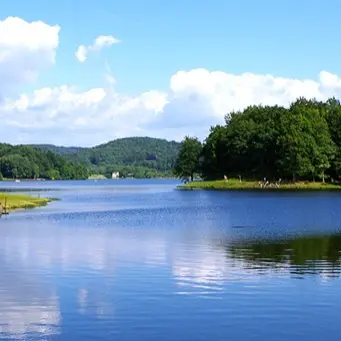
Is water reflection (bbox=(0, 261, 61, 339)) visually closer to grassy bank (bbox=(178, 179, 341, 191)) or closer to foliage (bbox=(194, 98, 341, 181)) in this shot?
grassy bank (bbox=(178, 179, 341, 191))

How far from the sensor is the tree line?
4882 inches

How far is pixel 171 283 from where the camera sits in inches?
933

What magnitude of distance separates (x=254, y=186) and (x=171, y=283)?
111 meters

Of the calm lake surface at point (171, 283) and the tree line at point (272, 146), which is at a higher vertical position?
the tree line at point (272, 146)

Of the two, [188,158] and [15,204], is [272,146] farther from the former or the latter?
[15,204]

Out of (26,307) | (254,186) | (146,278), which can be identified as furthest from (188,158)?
(26,307)

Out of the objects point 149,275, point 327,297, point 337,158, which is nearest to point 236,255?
point 149,275

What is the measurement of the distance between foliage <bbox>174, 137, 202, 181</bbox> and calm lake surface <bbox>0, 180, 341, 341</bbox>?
378ft

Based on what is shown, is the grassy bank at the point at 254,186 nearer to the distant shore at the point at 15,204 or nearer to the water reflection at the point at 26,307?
the distant shore at the point at 15,204

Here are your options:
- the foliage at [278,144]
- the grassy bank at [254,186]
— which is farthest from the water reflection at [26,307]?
the foliage at [278,144]

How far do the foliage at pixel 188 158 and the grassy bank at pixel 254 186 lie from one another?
53.2ft

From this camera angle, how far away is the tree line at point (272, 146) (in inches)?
4882

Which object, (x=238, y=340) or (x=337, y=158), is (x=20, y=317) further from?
(x=337, y=158)

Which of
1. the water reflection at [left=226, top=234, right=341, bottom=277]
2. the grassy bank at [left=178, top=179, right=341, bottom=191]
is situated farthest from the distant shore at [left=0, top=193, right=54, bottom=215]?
the grassy bank at [left=178, top=179, right=341, bottom=191]
